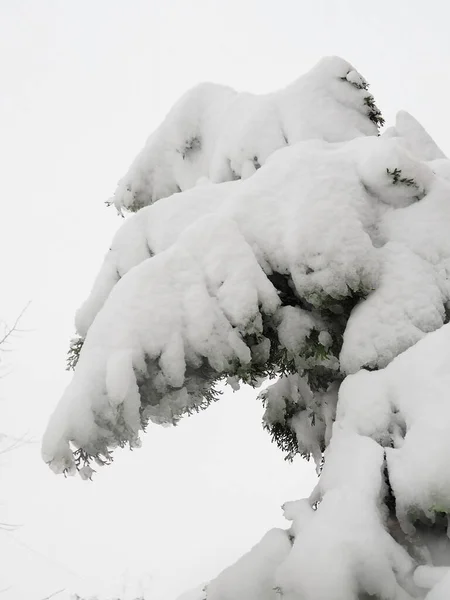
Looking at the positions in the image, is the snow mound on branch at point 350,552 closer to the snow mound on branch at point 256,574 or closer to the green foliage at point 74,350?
the snow mound on branch at point 256,574

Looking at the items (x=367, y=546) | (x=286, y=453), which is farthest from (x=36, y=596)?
(x=367, y=546)

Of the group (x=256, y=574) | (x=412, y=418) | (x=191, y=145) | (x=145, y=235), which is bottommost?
(x=256, y=574)

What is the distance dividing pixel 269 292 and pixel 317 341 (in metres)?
0.46

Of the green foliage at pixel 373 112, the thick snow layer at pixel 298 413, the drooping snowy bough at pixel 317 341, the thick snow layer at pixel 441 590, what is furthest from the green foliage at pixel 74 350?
the green foliage at pixel 373 112

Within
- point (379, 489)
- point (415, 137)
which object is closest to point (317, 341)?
point (379, 489)

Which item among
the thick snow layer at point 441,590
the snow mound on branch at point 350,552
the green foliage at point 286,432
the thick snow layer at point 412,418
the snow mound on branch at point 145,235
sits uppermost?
the snow mound on branch at point 145,235

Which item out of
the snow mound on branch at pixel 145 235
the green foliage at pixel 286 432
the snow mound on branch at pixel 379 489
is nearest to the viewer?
the snow mound on branch at pixel 379 489

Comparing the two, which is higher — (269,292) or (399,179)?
(399,179)

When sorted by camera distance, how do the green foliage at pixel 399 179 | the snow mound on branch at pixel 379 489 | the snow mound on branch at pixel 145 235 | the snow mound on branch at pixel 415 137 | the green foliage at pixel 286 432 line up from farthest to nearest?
the snow mound on branch at pixel 415 137 < the green foliage at pixel 286 432 < the snow mound on branch at pixel 145 235 < the green foliage at pixel 399 179 < the snow mound on branch at pixel 379 489

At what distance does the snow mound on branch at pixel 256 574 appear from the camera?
241 cm

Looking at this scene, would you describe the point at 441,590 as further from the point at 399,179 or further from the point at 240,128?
the point at 240,128

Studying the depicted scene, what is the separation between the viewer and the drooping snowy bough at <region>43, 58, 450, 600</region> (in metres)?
2.09

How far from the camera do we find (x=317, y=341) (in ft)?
9.95

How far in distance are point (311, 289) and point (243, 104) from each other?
330 centimetres
